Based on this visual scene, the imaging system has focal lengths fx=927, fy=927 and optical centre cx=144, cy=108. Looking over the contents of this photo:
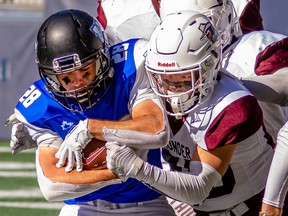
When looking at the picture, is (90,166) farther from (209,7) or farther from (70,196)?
(209,7)

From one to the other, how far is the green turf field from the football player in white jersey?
2.74 m

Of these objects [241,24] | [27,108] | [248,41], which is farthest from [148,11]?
[27,108]

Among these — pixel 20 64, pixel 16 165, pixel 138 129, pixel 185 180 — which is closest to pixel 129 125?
pixel 138 129

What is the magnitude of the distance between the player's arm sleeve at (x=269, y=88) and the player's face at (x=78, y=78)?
0.64 metres

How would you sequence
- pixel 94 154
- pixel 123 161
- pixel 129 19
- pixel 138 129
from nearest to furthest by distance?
pixel 123 161 → pixel 138 129 → pixel 94 154 → pixel 129 19

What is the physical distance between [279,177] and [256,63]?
0.78 meters

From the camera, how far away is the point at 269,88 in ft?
12.3

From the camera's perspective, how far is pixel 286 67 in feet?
12.9

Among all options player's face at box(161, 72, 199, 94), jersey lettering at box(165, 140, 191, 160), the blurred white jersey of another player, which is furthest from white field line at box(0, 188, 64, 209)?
player's face at box(161, 72, 199, 94)

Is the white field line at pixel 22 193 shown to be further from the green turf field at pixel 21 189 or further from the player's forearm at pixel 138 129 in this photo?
the player's forearm at pixel 138 129

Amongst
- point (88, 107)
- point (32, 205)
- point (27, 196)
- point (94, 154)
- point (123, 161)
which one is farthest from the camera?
point (27, 196)

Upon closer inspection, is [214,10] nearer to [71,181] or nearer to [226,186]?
[226,186]

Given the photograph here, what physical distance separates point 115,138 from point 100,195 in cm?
47

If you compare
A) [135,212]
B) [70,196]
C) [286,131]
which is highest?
[286,131]
